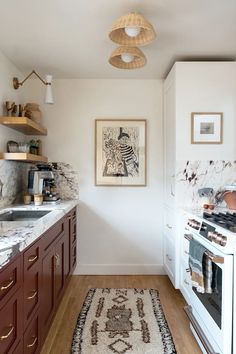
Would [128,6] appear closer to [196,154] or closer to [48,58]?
[48,58]

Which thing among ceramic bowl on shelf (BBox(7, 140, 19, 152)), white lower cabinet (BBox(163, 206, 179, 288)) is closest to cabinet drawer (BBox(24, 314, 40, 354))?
white lower cabinet (BBox(163, 206, 179, 288))

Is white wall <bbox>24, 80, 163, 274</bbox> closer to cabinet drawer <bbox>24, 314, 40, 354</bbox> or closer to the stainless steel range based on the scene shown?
the stainless steel range

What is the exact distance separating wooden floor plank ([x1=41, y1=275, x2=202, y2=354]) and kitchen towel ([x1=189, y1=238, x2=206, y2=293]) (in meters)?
0.53

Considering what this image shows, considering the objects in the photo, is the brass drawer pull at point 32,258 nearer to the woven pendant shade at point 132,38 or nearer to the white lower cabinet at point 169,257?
the woven pendant shade at point 132,38

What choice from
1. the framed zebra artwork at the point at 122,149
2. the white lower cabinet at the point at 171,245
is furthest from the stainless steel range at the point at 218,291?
the framed zebra artwork at the point at 122,149

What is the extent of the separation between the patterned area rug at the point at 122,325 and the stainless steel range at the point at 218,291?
343 millimetres

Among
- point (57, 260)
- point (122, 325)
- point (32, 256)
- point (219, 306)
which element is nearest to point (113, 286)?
point (122, 325)

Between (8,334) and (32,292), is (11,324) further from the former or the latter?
(32,292)

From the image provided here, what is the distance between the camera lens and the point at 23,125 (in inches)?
108

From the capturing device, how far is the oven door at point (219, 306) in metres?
1.54

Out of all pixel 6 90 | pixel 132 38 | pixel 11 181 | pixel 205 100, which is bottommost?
pixel 11 181

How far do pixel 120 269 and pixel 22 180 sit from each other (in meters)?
1.58

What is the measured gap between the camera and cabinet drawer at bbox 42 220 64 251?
6.17ft

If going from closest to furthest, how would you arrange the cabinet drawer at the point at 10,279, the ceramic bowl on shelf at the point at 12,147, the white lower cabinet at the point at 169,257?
the cabinet drawer at the point at 10,279, the ceramic bowl on shelf at the point at 12,147, the white lower cabinet at the point at 169,257
